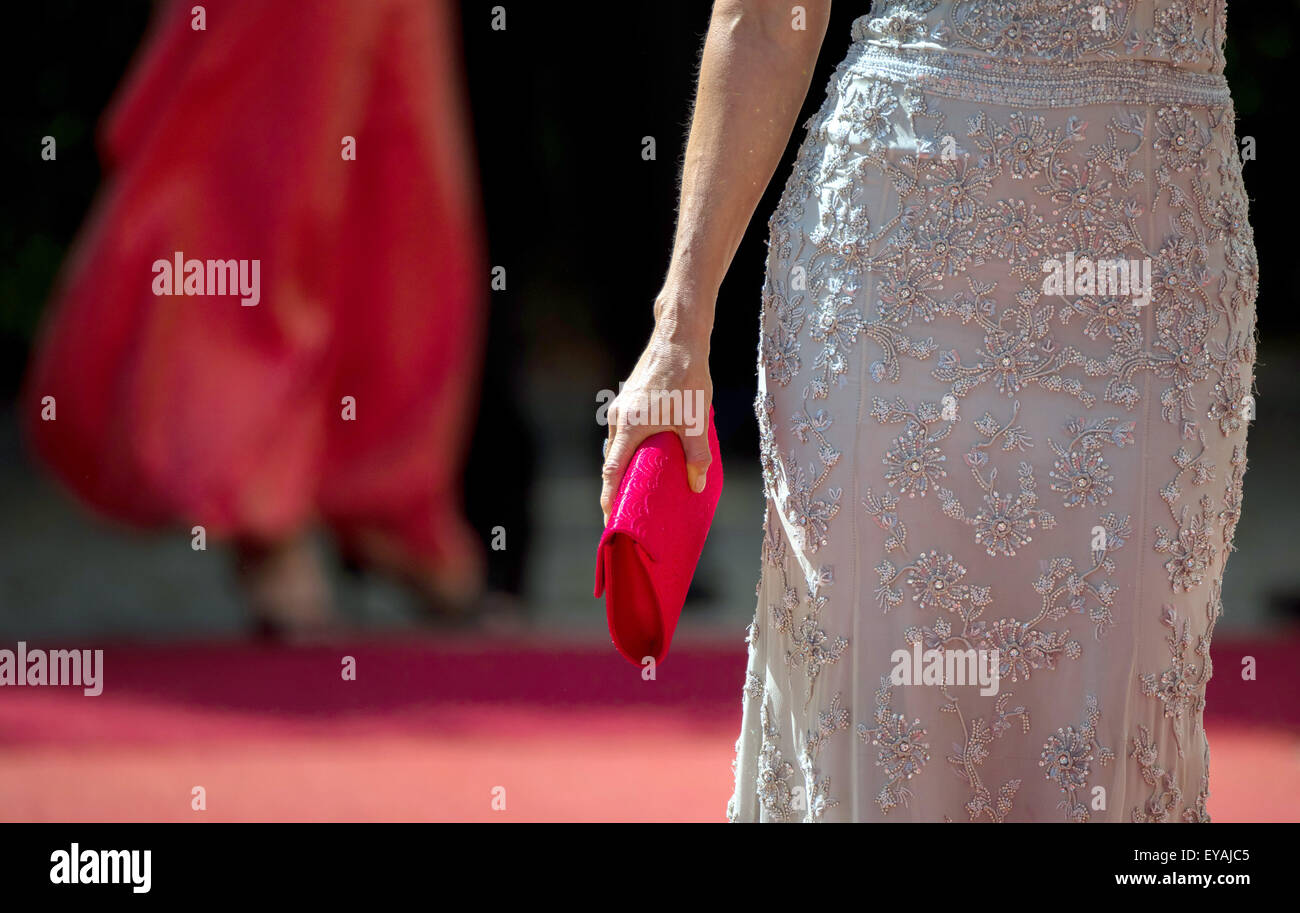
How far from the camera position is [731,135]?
1360 millimetres

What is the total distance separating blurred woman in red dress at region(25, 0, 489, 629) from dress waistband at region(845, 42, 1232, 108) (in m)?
3.16

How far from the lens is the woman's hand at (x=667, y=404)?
1.30 metres

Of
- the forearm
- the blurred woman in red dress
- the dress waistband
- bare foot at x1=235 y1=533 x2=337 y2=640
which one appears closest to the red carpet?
bare foot at x1=235 y1=533 x2=337 y2=640

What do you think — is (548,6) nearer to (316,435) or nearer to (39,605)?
(316,435)

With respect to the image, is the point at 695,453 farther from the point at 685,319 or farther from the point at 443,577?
the point at 443,577

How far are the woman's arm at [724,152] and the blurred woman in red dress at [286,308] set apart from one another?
10.0 feet

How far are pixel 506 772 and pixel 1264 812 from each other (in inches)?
58.6

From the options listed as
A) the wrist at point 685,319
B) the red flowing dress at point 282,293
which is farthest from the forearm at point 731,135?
the red flowing dress at point 282,293

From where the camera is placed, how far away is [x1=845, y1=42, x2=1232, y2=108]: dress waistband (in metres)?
1.32

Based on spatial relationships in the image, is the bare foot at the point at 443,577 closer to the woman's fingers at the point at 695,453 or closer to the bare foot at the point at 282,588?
the bare foot at the point at 282,588

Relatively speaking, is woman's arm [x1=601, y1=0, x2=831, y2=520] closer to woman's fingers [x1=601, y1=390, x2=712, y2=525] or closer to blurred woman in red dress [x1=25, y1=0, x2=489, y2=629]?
woman's fingers [x1=601, y1=390, x2=712, y2=525]

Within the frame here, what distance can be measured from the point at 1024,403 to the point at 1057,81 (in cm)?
28

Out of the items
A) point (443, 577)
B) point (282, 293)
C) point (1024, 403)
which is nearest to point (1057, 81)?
point (1024, 403)

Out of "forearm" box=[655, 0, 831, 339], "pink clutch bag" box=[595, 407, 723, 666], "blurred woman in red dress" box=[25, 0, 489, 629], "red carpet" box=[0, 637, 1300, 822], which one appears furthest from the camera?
"blurred woman in red dress" box=[25, 0, 489, 629]
